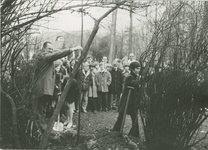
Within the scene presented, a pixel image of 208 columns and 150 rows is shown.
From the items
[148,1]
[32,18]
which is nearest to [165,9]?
[148,1]

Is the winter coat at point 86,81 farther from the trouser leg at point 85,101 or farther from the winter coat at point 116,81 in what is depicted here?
the winter coat at point 116,81

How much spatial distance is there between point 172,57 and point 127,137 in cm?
211

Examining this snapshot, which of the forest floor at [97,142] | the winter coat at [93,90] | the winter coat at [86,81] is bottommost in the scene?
the forest floor at [97,142]

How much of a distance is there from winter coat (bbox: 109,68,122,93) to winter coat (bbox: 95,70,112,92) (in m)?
0.23

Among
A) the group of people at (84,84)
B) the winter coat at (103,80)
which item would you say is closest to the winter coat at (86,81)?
the group of people at (84,84)

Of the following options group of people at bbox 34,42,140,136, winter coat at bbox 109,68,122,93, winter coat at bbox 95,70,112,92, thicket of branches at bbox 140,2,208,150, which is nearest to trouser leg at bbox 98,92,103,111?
group of people at bbox 34,42,140,136

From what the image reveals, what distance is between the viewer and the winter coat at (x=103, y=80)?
9461 mm

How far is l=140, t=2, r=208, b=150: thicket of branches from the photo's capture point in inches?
145

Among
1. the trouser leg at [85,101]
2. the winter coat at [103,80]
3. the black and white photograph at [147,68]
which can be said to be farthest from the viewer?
the winter coat at [103,80]

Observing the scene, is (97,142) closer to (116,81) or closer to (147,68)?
(147,68)

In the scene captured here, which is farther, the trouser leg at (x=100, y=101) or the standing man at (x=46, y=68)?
the trouser leg at (x=100, y=101)

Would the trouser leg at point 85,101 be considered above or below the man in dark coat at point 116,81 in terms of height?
below

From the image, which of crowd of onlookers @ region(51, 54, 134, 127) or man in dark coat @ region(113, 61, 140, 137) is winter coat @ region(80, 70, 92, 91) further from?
man in dark coat @ region(113, 61, 140, 137)

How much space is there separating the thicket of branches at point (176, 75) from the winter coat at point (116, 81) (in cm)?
589
